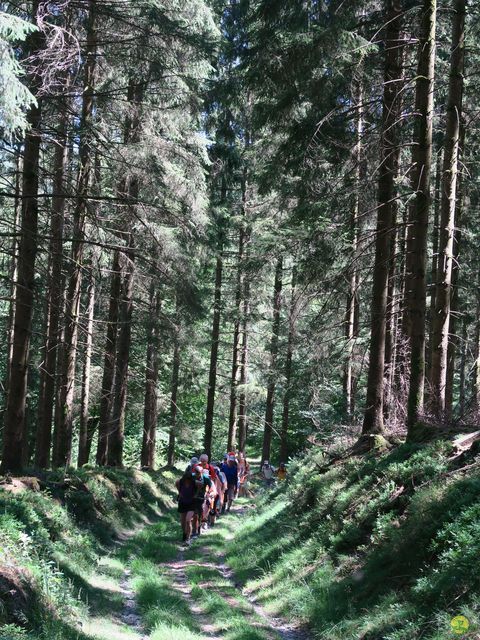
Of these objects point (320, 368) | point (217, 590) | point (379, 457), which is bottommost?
point (217, 590)

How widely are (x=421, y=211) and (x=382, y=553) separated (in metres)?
5.35

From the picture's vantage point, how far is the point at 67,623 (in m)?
5.63

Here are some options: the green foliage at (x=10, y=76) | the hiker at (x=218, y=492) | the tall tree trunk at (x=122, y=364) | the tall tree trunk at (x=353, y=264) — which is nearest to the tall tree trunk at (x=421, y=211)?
the tall tree trunk at (x=353, y=264)

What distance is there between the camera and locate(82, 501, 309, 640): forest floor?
6.28 meters

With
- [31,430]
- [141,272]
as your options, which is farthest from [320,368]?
[31,430]

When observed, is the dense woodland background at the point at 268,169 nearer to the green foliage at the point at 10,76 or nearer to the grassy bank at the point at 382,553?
the green foliage at the point at 10,76

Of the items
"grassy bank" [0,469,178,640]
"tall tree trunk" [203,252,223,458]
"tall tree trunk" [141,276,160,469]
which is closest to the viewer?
"grassy bank" [0,469,178,640]

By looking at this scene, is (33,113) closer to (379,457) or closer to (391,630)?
(379,457)

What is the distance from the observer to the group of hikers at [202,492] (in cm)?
1195

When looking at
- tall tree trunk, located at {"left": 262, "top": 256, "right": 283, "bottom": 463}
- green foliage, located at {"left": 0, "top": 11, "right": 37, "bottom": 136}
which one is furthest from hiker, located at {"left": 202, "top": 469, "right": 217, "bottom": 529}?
tall tree trunk, located at {"left": 262, "top": 256, "right": 283, "bottom": 463}

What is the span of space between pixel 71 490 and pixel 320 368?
6.36 m

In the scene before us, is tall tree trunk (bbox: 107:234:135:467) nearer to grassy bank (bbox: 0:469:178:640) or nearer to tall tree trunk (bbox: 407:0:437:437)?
grassy bank (bbox: 0:469:178:640)

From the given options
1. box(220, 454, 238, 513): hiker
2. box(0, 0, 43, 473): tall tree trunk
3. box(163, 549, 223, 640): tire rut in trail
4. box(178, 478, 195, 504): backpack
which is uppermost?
box(0, 0, 43, 473): tall tree trunk

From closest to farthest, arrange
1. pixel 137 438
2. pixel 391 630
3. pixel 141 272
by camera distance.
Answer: pixel 391 630
pixel 141 272
pixel 137 438
